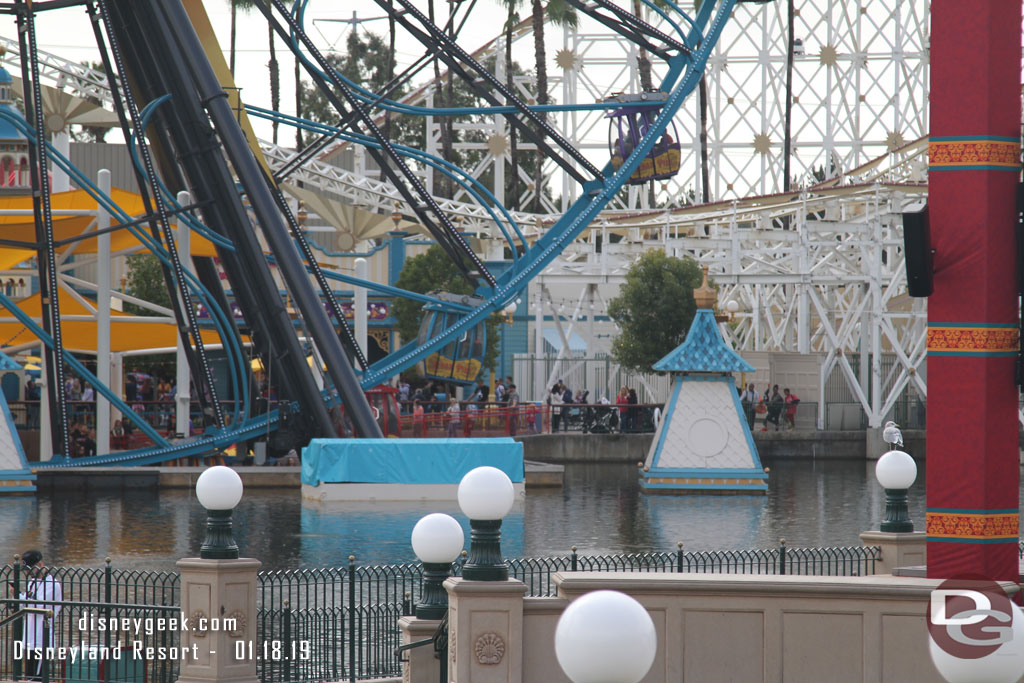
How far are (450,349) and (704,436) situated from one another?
15.6ft

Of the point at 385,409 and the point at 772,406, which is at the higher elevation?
the point at 385,409

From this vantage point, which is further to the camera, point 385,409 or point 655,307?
point 655,307

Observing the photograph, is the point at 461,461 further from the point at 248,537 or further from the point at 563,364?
the point at 563,364

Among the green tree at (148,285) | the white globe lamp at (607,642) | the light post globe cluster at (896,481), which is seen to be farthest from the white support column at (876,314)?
the white globe lamp at (607,642)

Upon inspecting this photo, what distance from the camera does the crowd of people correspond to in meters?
38.2

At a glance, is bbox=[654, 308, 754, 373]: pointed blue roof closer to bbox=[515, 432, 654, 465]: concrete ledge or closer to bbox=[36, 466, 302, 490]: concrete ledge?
bbox=[36, 466, 302, 490]: concrete ledge

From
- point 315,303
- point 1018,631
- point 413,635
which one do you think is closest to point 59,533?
point 315,303

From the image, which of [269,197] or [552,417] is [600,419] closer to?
[552,417]

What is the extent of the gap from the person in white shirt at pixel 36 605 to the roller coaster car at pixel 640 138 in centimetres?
1611

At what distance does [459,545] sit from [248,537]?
1040 centimetres

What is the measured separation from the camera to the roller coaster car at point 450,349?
26.0 m

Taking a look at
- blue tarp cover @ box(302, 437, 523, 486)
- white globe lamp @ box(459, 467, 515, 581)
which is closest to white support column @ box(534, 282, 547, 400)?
blue tarp cover @ box(302, 437, 523, 486)

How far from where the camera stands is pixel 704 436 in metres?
26.4

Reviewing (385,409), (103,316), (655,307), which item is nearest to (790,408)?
(655,307)
